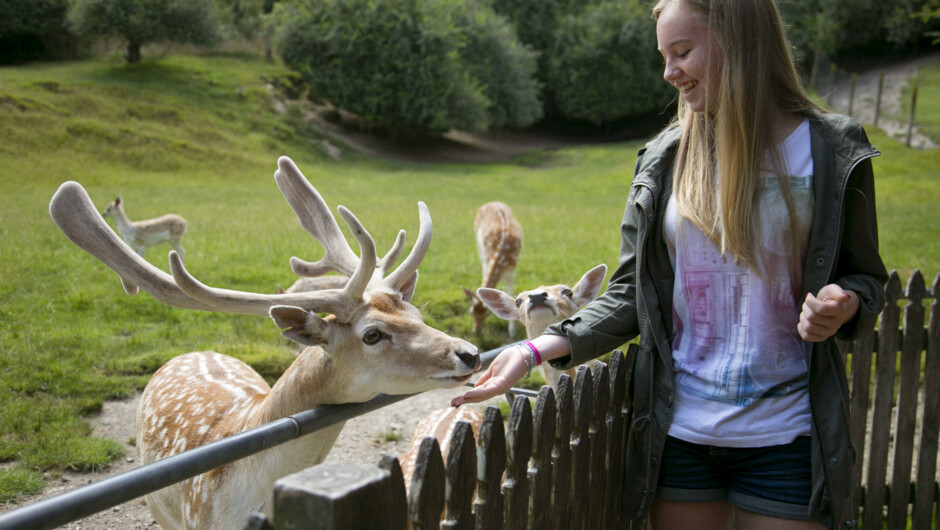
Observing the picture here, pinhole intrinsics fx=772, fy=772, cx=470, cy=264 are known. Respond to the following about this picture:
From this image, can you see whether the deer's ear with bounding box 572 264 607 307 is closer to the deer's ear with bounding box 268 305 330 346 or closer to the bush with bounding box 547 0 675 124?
the deer's ear with bounding box 268 305 330 346

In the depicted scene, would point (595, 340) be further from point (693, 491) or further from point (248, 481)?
point (248, 481)

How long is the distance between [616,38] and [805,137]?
40079 millimetres

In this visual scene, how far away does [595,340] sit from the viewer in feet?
7.66

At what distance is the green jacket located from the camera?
204 centimetres

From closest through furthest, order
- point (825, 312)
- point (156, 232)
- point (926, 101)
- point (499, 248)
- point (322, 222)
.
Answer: point (825, 312) < point (322, 222) < point (499, 248) < point (156, 232) < point (926, 101)

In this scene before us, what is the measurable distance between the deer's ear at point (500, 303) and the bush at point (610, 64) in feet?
120

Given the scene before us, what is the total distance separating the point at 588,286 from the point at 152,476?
3.29 metres

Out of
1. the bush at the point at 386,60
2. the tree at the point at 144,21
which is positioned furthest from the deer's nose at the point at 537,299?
the tree at the point at 144,21

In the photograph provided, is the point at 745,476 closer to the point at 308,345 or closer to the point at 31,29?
the point at 308,345

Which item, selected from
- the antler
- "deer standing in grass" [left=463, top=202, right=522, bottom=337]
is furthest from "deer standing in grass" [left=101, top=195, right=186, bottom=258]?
the antler

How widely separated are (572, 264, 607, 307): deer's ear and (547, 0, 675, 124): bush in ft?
120

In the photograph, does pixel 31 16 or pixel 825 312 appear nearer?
pixel 825 312

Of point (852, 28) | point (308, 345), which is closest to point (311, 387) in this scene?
point (308, 345)

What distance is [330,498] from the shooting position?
120 centimetres
